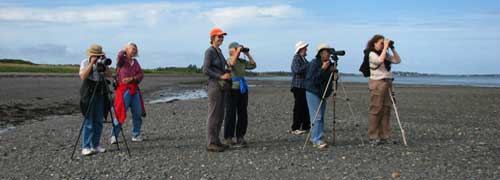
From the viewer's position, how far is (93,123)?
8812mm

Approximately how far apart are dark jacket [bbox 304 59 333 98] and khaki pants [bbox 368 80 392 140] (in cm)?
79

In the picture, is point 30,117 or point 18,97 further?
point 18,97

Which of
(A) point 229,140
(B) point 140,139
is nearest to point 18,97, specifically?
(B) point 140,139

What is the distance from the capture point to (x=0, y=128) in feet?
45.3

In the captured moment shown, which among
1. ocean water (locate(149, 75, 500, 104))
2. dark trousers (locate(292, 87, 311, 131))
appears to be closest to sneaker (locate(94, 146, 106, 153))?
dark trousers (locate(292, 87, 311, 131))

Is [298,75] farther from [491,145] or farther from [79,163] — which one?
[79,163]

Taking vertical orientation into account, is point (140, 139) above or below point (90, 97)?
below

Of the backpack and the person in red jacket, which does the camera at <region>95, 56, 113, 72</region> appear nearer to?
the person in red jacket

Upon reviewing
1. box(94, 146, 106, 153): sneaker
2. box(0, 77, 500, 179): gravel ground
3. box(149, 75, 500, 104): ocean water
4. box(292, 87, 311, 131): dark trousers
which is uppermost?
box(292, 87, 311, 131): dark trousers

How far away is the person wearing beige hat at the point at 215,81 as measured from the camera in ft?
28.3

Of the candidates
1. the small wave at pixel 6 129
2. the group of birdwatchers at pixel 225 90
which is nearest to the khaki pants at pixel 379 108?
the group of birdwatchers at pixel 225 90

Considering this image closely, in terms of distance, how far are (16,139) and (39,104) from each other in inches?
431

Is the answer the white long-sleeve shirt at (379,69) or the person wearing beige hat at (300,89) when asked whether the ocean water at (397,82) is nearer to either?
Answer: the person wearing beige hat at (300,89)

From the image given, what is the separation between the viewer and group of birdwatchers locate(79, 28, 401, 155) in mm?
8617
